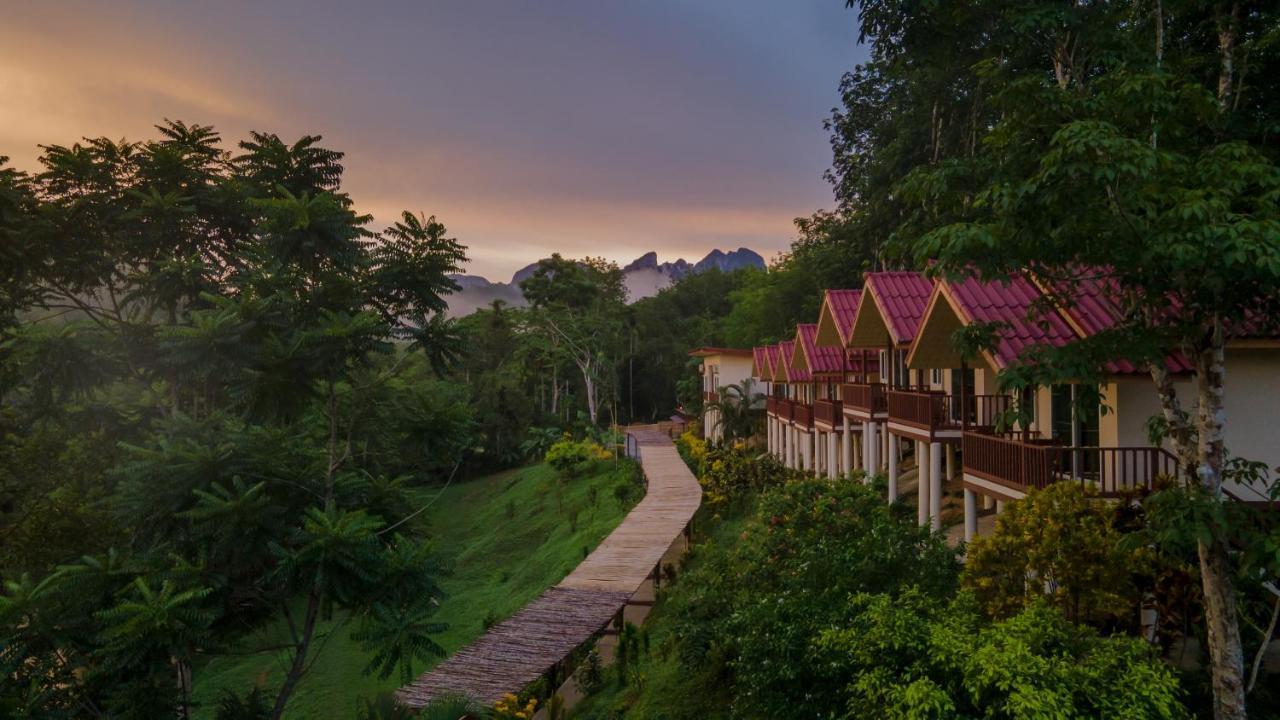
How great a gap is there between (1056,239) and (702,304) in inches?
2904

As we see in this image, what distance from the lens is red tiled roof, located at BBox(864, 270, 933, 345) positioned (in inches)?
754

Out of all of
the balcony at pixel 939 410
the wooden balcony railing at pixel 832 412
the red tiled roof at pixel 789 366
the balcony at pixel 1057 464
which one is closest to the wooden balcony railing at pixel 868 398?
the wooden balcony railing at pixel 832 412

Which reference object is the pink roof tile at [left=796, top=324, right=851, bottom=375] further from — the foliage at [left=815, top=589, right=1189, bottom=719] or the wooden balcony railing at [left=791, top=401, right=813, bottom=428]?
the foliage at [left=815, top=589, right=1189, bottom=719]

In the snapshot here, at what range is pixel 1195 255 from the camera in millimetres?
6785

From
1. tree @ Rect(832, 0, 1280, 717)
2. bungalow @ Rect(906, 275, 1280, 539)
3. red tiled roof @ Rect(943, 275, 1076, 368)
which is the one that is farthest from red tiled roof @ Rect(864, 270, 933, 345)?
tree @ Rect(832, 0, 1280, 717)

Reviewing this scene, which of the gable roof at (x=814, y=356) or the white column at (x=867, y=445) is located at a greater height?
the gable roof at (x=814, y=356)

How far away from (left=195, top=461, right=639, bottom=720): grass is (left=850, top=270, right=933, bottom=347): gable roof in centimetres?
1202

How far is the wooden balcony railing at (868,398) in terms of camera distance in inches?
800

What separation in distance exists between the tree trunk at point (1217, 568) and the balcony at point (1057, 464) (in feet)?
7.61

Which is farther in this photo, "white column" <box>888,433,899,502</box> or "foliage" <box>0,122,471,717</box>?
"white column" <box>888,433,899,502</box>

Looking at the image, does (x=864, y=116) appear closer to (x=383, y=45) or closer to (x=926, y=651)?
(x=383, y=45)

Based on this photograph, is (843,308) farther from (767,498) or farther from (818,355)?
(767,498)

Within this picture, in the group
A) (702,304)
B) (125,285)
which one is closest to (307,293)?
(125,285)

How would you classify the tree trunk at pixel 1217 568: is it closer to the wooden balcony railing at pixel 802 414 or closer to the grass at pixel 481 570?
the grass at pixel 481 570
